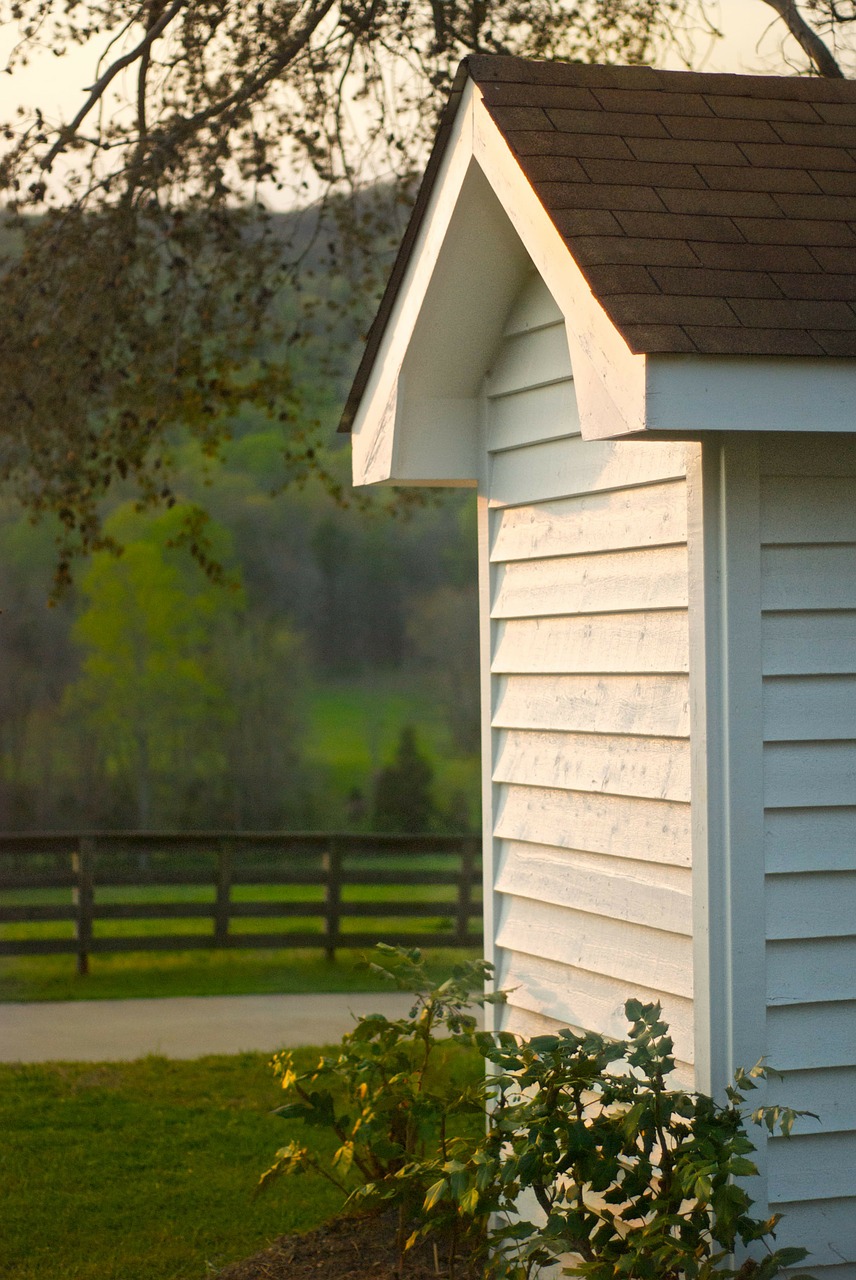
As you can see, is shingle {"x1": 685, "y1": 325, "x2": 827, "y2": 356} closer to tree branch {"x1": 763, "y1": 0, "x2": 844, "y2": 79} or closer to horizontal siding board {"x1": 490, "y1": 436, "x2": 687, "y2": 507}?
horizontal siding board {"x1": 490, "y1": 436, "x2": 687, "y2": 507}

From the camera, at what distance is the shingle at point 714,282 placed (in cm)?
305

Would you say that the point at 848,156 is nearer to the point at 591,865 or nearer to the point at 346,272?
the point at 591,865

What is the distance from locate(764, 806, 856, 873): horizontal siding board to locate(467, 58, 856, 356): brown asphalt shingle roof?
1.06 meters

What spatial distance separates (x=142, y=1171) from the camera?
19.8ft

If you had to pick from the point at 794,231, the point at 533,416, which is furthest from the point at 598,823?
the point at 794,231

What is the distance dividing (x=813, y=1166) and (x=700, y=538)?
1463 millimetres

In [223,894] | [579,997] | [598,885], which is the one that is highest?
[598,885]

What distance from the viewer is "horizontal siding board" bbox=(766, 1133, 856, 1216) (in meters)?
3.28

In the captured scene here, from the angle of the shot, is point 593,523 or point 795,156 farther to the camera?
point 593,523

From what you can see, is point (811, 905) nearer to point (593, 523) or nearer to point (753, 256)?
point (593, 523)

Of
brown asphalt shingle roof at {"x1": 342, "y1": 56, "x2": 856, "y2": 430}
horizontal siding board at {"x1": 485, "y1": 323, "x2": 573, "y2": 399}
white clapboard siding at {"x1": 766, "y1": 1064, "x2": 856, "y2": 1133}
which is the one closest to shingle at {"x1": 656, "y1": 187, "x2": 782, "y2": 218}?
brown asphalt shingle roof at {"x1": 342, "y1": 56, "x2": 856, "y2": 430}

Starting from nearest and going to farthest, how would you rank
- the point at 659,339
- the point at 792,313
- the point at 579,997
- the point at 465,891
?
the point at 659,339 < the point at 792,313 < the point at 579,997 < the point at 465,891

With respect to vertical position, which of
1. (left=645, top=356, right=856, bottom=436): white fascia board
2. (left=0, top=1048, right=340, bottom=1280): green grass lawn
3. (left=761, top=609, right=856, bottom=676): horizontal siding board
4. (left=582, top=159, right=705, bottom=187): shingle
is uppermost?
(left=582, top=159, right=705, bottom=187): shingle

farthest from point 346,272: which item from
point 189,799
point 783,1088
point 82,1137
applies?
point 189,799
